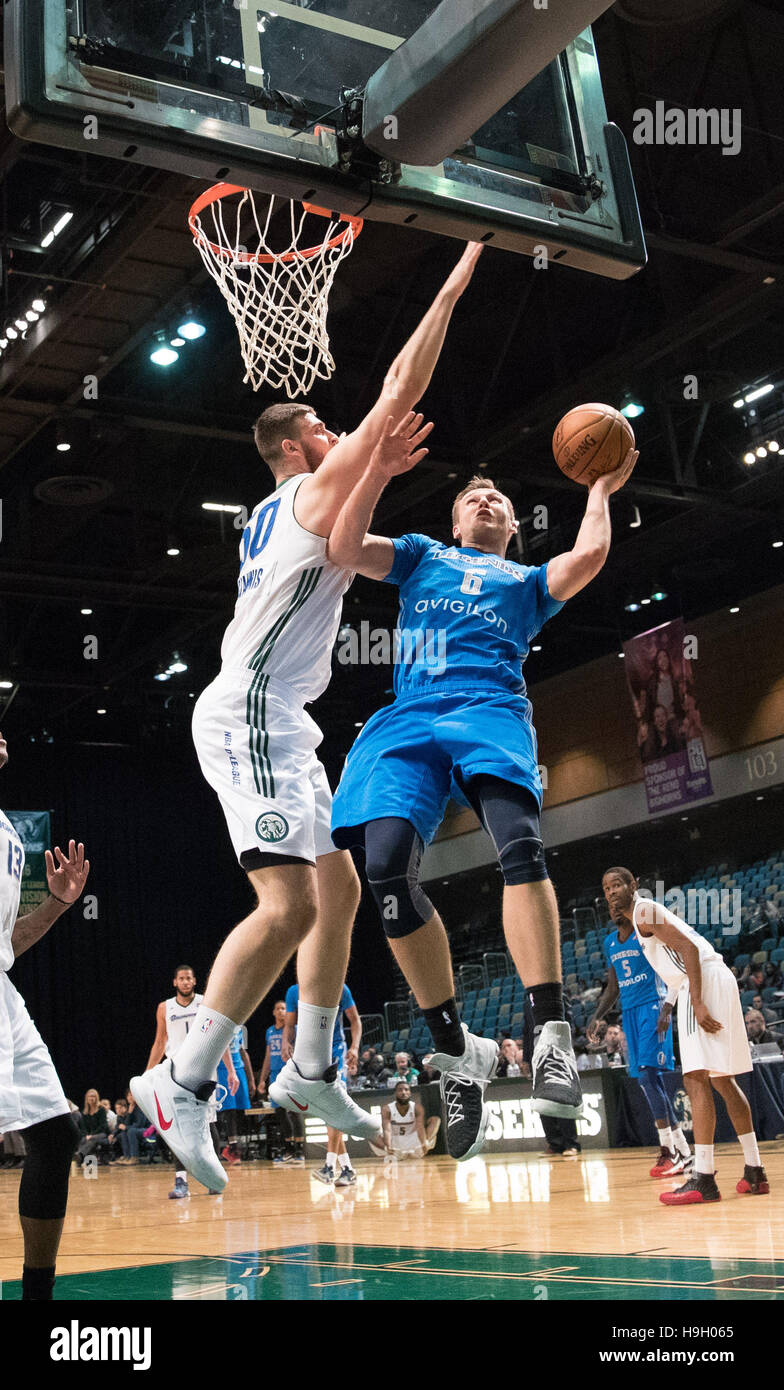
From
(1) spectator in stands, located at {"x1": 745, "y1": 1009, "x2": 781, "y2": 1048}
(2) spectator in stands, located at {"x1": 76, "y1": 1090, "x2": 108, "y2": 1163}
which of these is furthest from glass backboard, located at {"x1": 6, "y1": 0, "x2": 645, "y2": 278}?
(2) spectator in stands, located at {"x1": 76, "y1": 1090, "x2": 108, "y2": 1163}

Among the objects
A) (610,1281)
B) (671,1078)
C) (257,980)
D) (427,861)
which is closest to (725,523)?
(671,1078)

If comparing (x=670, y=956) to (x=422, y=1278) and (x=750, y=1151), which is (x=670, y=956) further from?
(x=422, y=1278)

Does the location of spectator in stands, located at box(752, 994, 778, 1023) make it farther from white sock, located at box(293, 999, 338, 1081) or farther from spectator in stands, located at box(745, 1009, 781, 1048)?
white sock, located at box(293, 999, 338, 1081)

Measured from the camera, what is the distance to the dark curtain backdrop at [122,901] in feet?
94.0

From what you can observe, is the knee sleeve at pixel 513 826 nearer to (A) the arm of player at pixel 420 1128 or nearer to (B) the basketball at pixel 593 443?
(B) the basketball at pixel 593 443

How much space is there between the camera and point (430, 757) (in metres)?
4.42

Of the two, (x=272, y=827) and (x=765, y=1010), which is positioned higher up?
(x=765, y=1010)

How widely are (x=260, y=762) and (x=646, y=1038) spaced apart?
830 cm

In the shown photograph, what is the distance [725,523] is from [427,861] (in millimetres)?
Answer: 12150

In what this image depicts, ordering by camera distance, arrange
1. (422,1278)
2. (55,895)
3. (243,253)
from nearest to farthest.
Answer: (55,895)
(422,1278)
(243,253)

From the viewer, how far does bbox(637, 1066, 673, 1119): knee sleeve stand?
37.3ft

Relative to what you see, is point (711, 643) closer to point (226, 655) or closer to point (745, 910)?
point (745, 910)
